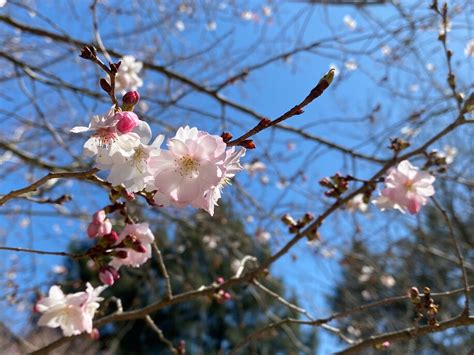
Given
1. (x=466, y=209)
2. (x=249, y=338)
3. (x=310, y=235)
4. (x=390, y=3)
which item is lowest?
(x=249, y=338)

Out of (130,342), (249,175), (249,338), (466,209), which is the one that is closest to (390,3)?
(249,175)

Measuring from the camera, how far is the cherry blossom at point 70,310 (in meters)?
1.41

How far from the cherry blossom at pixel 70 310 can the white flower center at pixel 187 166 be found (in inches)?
27.4

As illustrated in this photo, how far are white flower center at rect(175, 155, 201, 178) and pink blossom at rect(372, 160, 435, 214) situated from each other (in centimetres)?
98

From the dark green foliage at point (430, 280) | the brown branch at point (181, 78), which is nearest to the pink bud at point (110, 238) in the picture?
the brown branch at point (181, 78)

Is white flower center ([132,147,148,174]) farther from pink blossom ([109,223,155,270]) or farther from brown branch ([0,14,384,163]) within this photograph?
brown branch ([0,14,384,163])

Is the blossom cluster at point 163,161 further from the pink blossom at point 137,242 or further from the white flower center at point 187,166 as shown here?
the pink blossom at point 137,242

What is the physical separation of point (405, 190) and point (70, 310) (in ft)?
4.20

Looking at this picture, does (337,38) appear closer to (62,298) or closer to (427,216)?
(62,298)

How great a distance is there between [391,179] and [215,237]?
8.45 feet

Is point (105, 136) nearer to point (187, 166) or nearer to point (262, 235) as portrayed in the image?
point (187, 166)

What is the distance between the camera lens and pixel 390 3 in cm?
337

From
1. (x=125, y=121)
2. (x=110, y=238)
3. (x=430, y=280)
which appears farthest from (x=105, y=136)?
(x=430, y=280)

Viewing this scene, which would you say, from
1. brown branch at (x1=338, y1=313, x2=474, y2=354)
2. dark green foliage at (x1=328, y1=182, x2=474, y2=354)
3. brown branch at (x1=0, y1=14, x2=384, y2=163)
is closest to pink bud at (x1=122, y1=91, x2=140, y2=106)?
brown branch at (x1=338, y1=313, x2=474, y2=354)
